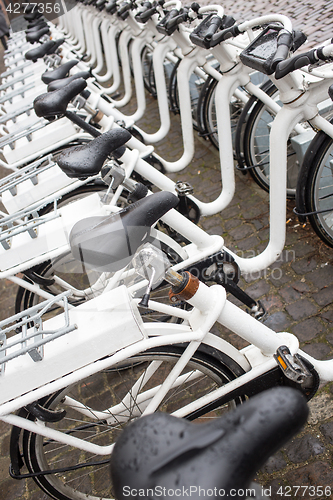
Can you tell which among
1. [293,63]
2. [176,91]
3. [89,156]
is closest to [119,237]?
[89,156]

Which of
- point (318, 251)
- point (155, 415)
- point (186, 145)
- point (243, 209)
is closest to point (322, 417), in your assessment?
point (318, 251)

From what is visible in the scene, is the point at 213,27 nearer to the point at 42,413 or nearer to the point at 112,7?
the point at 42,413

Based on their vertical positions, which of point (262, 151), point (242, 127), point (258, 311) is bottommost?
point (258, 311)

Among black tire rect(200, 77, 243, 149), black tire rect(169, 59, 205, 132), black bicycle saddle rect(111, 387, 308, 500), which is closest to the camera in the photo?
black bicycle saddle rect(111, 387, 308, 500)

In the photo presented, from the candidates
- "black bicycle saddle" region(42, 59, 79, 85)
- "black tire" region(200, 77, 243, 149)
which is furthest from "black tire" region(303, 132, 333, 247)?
"black bicycle saddle" region(42, 59, 79, 85)

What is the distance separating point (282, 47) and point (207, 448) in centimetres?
173

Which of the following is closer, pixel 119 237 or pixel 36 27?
pixel 119 237

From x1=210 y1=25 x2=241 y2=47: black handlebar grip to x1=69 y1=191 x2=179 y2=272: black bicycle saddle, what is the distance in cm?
142

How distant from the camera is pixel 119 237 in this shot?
1.40 m

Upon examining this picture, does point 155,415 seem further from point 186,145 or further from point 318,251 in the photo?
point 186,145

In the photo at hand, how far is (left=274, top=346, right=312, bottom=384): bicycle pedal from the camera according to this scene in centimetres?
160

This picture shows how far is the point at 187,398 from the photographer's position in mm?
Answer: 2307

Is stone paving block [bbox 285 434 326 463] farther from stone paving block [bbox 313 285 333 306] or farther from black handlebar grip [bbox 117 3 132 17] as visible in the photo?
black handlebar grip [bbox 117 3 132 17]

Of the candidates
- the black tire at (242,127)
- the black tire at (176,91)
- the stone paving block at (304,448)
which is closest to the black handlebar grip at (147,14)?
the black tire at (176,91)
